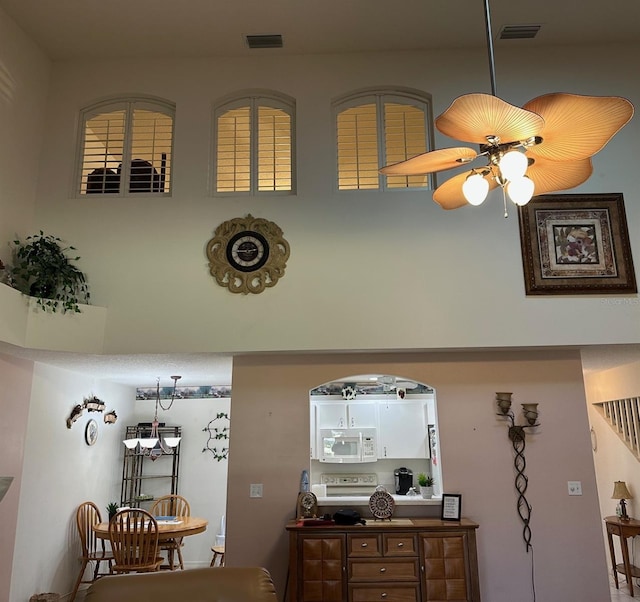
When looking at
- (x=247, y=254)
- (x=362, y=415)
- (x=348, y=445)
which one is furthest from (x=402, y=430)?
(x=247, y=254)

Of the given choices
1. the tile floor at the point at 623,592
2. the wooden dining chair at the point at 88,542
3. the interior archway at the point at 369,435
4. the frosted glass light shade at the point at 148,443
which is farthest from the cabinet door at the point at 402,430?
the wooden dining chair at the point at 88,542

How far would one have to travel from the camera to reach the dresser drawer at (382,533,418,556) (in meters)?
4.50

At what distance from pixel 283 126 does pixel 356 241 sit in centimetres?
151

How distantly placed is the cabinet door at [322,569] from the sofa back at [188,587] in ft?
6.09

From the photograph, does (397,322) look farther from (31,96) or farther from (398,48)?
(31,96)

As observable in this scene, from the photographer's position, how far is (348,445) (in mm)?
7605

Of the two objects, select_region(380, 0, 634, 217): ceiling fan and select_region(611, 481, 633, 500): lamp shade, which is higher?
select_region(380, 0, 634, 217): ceiling fan

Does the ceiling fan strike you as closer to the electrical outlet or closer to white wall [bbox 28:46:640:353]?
white wall [bbox 28:46:640:353]

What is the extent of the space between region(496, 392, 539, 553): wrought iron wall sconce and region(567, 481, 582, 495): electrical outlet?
1.25 feet

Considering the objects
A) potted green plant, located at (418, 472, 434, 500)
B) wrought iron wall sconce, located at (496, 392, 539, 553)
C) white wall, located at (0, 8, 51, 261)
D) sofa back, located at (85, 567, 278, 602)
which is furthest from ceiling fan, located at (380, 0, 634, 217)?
potted green plant, located at (418, 472, 434, 500)

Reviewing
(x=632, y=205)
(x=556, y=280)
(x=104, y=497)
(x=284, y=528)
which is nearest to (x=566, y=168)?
(x=556, y=280)

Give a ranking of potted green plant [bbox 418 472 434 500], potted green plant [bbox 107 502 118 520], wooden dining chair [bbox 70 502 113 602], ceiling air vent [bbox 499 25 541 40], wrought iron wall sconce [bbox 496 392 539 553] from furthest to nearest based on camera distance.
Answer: potted green plant [bbox 107 502 118 520] → potted green plant [bbox 418 472 434 500] → wooden dining chair [bbox 70 502 113 602] → ceiling air vent [bbox 499 25 541 40] → wrought iron wall sconce [bbox 496 392 539 553]

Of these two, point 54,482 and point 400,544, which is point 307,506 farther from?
point 54,482

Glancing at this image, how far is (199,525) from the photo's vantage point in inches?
246
